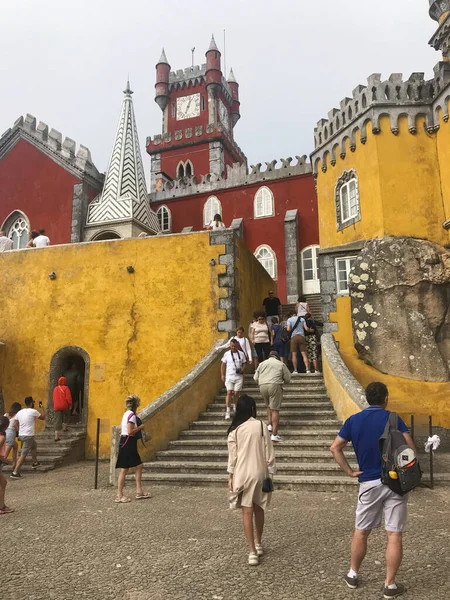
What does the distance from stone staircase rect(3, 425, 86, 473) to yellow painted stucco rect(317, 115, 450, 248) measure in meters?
8.74

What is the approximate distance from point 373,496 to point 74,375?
10.3 metres

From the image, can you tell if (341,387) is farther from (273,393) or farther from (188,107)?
(188,107)

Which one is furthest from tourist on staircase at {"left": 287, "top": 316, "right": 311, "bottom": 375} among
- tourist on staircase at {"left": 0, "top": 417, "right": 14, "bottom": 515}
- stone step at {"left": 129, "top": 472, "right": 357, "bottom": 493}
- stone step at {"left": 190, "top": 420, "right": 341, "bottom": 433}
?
tourist on staircase at {"left": 0, "top": 417, "right": 14, "bottom": 515}

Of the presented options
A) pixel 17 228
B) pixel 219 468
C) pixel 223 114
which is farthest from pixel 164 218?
pixel 219 468

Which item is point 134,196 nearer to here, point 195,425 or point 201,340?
point 201,340

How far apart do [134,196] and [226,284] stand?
11815 millimetres

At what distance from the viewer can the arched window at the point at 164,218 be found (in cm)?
A: 2757

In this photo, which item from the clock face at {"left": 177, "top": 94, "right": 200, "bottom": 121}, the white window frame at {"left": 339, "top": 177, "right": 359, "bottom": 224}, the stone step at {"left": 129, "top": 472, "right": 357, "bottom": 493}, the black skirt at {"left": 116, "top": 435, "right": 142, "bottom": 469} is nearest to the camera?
the stone step at {"left": 129, "top": 472, "right": 357, "bottom": 493}

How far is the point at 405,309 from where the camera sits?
12016 mm

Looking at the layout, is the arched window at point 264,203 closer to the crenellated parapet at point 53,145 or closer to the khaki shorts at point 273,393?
the crenellated parapet at point 53,145

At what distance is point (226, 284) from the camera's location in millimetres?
11273

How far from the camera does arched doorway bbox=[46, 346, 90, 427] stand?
11.7 m

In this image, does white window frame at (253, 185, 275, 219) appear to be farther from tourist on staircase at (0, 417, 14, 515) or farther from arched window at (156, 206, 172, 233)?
tourist on staircase at (0, 417, 14, 515)

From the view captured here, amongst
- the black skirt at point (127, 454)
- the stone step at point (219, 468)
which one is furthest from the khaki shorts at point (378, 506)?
the black skirt at point (127, 454)
